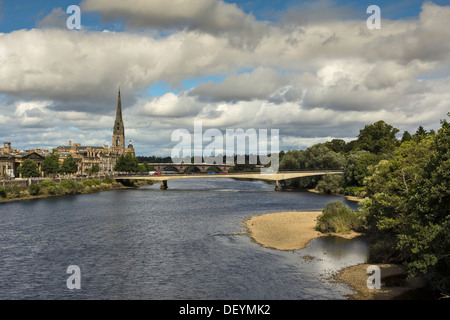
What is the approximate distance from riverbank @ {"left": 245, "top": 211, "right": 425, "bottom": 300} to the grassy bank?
2777 inches

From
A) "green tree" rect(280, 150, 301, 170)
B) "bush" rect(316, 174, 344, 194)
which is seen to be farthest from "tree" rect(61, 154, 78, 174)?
"bush" rect(316, 174, 344, 194)

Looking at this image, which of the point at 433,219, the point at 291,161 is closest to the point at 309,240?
the point at 433,219

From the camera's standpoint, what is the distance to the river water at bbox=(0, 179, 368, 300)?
35156 mm

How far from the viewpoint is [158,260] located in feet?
148

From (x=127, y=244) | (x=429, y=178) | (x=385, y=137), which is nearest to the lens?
(x=429, y=178)

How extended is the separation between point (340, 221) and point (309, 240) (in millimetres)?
7367

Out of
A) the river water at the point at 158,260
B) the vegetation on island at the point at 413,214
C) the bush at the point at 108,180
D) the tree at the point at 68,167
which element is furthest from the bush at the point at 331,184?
the tree at the point at 68,167

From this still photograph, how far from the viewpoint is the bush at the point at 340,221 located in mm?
59031

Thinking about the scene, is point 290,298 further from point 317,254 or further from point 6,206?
point 6,206

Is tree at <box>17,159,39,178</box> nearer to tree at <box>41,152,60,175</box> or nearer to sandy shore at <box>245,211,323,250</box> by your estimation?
tree at <box>41,152,60,175</box>

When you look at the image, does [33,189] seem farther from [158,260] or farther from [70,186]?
[158,260]
